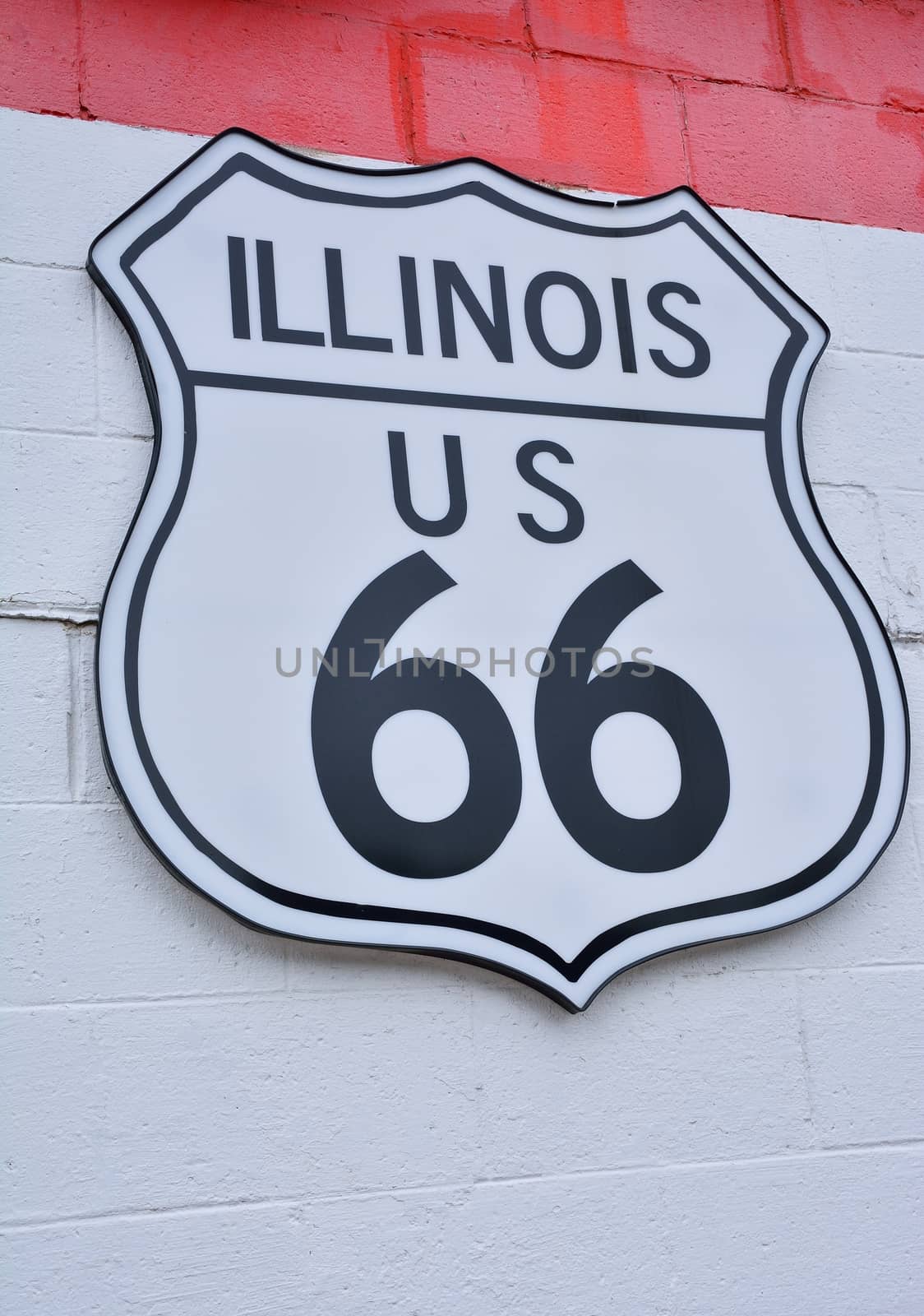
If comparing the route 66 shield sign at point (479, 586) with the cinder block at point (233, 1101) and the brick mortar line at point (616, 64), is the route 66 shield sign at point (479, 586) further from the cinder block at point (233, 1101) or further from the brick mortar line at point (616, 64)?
the brick mortar line at point (616, 64)

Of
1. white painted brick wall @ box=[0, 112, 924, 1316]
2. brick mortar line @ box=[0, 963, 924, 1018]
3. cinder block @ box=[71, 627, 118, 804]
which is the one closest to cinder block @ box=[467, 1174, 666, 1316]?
white painted brick wall @ box=[0, 112, 924, 1316]

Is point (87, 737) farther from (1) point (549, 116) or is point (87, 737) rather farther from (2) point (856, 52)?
(2) point (856, 52)

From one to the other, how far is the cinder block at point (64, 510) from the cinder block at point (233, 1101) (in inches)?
16.1

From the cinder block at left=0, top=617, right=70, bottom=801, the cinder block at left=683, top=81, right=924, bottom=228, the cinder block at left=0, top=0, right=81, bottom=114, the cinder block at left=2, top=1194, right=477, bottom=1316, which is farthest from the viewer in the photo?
the cinder block at left=683, top=81, right=924, bottom=228

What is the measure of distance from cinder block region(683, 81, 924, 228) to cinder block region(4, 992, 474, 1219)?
1.13 meters

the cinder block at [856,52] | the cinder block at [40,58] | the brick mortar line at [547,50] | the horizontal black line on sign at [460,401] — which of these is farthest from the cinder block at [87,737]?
the cinder block at [856,52]

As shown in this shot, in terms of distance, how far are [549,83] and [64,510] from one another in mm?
861

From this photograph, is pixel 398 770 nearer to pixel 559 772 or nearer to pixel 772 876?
pixel 559 772

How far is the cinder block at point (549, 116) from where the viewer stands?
1562mm

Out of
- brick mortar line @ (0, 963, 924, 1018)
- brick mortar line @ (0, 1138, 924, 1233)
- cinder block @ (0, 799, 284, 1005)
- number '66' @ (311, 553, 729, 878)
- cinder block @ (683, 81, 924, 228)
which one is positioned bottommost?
brick mortar line @ (0, 1138, 924, 1233)

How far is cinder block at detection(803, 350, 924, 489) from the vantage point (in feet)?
5.07

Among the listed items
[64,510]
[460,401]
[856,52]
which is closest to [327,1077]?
[64,510]

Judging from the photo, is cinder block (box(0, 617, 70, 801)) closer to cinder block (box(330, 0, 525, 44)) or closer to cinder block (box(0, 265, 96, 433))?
cinder block (box(0, 265, 96, 433))

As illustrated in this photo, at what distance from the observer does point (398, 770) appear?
1.24 metres
